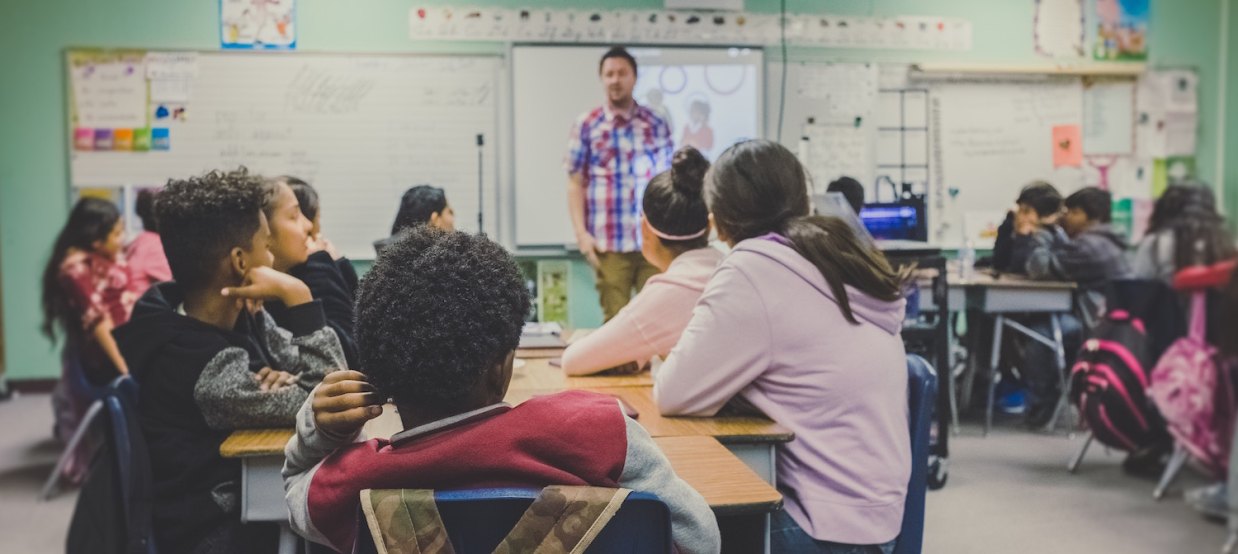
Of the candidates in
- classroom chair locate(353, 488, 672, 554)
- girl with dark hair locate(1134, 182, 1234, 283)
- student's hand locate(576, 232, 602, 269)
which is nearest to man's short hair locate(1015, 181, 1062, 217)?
girl with dark hair locate(1134, 182, 1234, 283)

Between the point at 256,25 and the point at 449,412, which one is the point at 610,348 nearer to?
the point at 449,412

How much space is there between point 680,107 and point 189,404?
3.99m

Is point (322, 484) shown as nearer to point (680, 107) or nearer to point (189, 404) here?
point (189, 404)

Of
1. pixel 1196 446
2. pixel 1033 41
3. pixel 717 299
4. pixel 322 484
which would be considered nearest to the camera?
pixel 1196 446

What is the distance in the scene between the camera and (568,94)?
533 cm

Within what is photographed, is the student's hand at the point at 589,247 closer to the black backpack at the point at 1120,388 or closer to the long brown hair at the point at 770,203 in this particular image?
the long brown hair at the point at 770,203

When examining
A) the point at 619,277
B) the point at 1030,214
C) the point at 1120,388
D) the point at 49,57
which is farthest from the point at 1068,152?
the point at 49,57

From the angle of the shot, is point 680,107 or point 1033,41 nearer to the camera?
point 1033,41

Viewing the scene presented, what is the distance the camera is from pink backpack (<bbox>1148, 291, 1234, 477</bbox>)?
51cm

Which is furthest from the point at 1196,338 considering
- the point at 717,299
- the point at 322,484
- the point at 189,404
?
the point at 189,404

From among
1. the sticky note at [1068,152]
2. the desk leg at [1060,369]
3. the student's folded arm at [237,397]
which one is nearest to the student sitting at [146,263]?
the student's folded arm at [237,397]

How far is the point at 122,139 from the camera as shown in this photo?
5.14 metres

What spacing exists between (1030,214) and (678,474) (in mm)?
588

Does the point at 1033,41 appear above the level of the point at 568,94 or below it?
below
